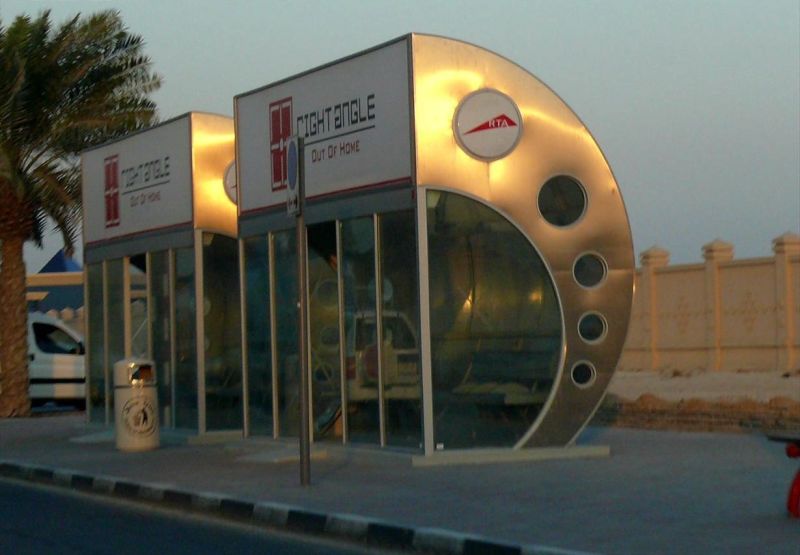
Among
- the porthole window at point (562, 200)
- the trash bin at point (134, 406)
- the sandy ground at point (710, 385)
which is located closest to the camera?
the porthole window at point (562, 200)

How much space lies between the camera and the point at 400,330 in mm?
13586

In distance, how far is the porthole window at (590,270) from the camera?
13586mm

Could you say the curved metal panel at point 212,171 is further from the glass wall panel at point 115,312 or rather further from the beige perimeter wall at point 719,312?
the beige perimeter wall at point 719,312

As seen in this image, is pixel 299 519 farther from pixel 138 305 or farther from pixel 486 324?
pixel 138 305

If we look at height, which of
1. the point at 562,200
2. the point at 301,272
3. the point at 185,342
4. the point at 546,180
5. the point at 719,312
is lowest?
the point at 185,342

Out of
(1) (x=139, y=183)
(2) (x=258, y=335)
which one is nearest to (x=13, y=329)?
(1) (x=139, y=183)

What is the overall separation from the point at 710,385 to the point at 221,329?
14266mm

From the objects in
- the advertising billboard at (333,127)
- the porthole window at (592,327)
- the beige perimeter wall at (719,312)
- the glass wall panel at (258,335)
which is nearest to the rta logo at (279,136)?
the advertising billboard at (333,127)

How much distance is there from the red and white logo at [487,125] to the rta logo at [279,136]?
8.56 feet

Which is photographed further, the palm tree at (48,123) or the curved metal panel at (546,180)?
the palm tree at (48,123)

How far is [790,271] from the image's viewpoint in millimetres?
29781

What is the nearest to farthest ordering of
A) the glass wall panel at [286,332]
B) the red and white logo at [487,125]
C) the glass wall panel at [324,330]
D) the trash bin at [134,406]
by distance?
the red and white logo at [487,125] → the glass wall panel at [324,330] → the glass wall panel at [286,332] → the trash bin at [134,406]

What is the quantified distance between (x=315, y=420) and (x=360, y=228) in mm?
2340

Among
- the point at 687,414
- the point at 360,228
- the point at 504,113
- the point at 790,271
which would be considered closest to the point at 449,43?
the point at 504,113
